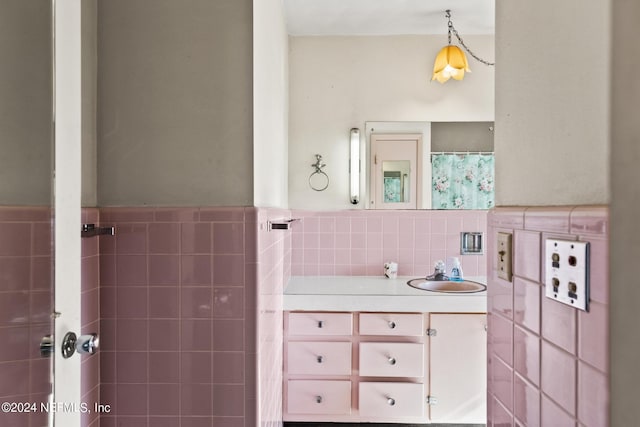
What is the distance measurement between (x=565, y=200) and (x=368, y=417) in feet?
5.87

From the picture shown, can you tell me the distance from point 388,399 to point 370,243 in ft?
3.07

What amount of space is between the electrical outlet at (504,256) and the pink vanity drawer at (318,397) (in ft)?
4.66

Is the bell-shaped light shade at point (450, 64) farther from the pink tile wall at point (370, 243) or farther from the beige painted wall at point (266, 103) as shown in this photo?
the beige painted wall at point (266, 103)

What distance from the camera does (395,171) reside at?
95.5 inches

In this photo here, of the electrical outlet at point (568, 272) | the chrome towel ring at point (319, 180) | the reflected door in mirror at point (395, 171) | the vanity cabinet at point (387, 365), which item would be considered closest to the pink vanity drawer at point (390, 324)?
the vanity cabinet at point (387, 365)

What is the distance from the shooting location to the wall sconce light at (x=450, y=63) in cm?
224

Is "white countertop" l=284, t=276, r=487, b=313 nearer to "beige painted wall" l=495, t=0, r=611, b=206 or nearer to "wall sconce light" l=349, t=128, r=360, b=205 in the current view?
"wall sconce light" l=349, t=128, r=360, b=205

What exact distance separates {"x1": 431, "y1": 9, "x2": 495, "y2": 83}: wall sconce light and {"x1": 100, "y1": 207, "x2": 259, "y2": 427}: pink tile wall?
175 centimetres

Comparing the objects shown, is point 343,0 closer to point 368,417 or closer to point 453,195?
point 453,195

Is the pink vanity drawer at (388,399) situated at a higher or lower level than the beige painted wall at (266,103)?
lower

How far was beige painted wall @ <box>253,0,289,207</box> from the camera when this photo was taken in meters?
1.21

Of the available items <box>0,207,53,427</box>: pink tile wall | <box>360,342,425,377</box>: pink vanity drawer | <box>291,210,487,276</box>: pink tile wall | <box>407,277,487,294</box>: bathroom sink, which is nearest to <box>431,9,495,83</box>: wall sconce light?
<box>291,210,487,276</box>: pink tile wall

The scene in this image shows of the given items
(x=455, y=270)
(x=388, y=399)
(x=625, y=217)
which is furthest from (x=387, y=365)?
(x=625, y=217)

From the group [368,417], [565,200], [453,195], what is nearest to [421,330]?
[368,417]
